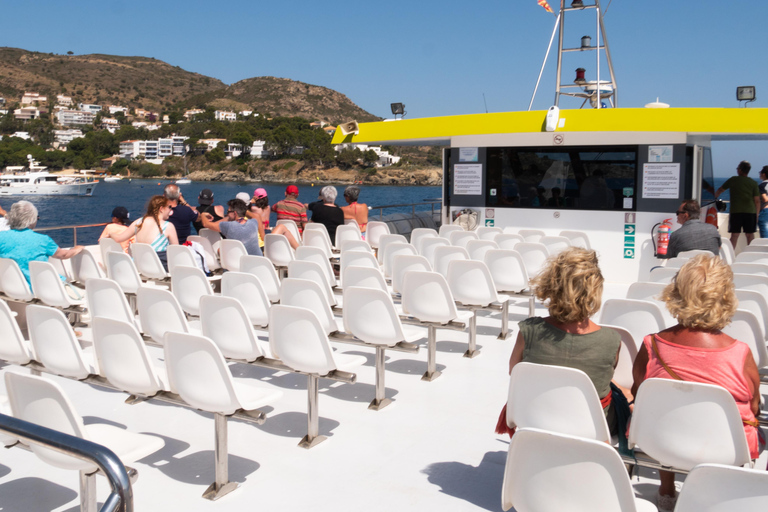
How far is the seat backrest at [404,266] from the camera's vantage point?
5258mm

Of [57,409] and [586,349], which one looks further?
[586,349]

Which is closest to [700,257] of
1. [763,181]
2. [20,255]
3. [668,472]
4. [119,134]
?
[668,472]

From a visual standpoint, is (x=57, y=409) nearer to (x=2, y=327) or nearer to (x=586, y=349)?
(x=2, y=327)

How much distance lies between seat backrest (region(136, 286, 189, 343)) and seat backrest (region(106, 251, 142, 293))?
5.21 feet

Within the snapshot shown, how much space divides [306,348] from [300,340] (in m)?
0.05

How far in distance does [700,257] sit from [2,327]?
3.36 m

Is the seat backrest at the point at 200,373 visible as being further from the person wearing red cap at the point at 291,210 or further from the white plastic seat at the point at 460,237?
the person wearing red cap at the point at 291,210

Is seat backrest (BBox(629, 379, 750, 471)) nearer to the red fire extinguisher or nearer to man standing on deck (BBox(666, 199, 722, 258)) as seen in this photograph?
man standing on deck (BBox(666, 199, 722, 258))

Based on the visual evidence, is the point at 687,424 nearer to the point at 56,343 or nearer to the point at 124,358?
the point at 124,358

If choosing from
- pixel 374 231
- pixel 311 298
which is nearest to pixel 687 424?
pixel 311 298

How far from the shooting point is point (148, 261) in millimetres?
6090

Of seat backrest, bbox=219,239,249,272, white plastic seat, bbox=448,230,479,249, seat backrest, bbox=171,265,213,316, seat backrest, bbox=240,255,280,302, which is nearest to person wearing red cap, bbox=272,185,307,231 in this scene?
seat backrest, bbox=219,239,249,272

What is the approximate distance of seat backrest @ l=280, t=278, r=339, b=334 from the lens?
158 inches

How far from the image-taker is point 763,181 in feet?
29.9
